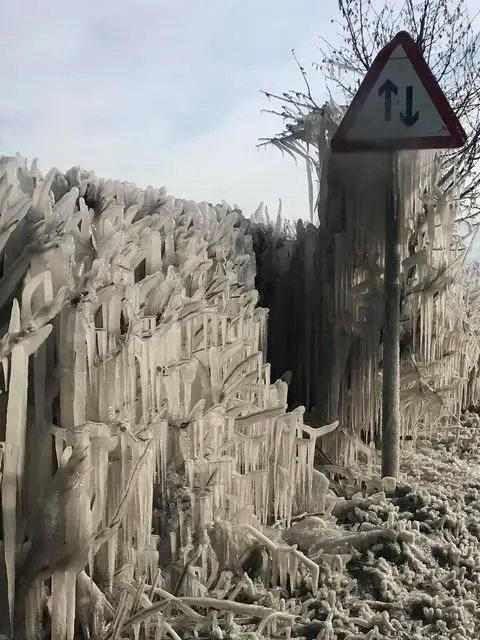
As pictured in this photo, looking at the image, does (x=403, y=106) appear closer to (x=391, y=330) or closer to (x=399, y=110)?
(x=399, y=110)

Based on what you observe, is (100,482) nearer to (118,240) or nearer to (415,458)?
(118,240)

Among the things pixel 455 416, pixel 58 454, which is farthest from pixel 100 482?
pixel 455 416

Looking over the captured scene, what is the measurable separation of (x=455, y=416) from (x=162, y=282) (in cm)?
391

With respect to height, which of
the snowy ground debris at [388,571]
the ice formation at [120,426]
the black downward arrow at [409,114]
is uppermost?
the black downward arrow at [409,114]

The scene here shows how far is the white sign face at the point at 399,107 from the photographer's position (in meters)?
3.69

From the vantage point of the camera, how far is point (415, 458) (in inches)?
191

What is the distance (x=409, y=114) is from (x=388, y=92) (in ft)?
0.58

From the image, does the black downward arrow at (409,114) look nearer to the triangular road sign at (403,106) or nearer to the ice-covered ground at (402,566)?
the triangular road sign at (403,106)

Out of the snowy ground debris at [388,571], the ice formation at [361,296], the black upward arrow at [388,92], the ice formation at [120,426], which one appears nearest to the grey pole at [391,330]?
the ice formation at [361,296]

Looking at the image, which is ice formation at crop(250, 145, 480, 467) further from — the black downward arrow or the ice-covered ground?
the ice-covered ground

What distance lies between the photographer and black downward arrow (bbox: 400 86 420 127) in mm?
3713

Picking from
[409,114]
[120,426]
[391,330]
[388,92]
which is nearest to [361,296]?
[391,330]

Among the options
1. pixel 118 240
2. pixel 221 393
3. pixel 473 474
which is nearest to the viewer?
pixel 118 240

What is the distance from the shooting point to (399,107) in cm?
373
